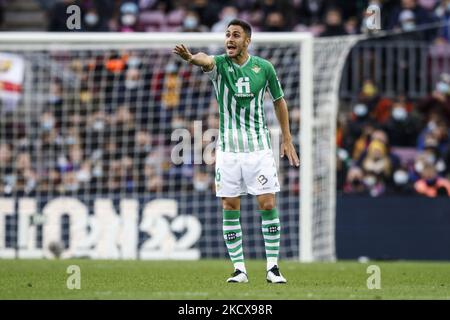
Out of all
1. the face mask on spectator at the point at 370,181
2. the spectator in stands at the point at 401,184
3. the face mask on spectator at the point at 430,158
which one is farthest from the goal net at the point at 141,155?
the face mask on spectator at the point at 430,158

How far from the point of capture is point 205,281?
11.7m

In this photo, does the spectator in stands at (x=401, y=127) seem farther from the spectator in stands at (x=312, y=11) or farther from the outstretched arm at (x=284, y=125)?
the outstretched arm at (x=284, y=125)

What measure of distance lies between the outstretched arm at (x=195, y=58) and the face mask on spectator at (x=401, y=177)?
8.85m

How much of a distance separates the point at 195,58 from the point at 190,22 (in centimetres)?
1216

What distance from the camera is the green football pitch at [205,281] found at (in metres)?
9.84

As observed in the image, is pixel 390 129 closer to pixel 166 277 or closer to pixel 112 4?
pixel 112 4

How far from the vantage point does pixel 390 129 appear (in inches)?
815

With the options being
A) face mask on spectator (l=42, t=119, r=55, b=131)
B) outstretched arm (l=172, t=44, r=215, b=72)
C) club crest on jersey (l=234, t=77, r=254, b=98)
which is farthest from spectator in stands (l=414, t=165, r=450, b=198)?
outstretched arm (l=172, t=44, r=215, b=72)

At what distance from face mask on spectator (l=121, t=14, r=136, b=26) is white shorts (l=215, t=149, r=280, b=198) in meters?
12.1

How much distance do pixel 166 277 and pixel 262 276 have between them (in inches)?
39.8

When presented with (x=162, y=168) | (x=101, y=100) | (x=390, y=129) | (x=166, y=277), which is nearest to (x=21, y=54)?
(x=101, y=100)

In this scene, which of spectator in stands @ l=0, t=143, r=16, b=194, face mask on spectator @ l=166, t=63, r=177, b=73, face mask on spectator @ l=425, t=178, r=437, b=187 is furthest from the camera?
face mask on spectator @ l=166, t=63, r=177, b=73

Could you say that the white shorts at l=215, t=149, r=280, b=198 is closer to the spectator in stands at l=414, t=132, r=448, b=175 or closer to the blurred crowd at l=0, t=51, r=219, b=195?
the blurred crowd at l=0, t=51, r=219, b=195

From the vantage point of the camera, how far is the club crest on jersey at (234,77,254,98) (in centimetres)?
1124
